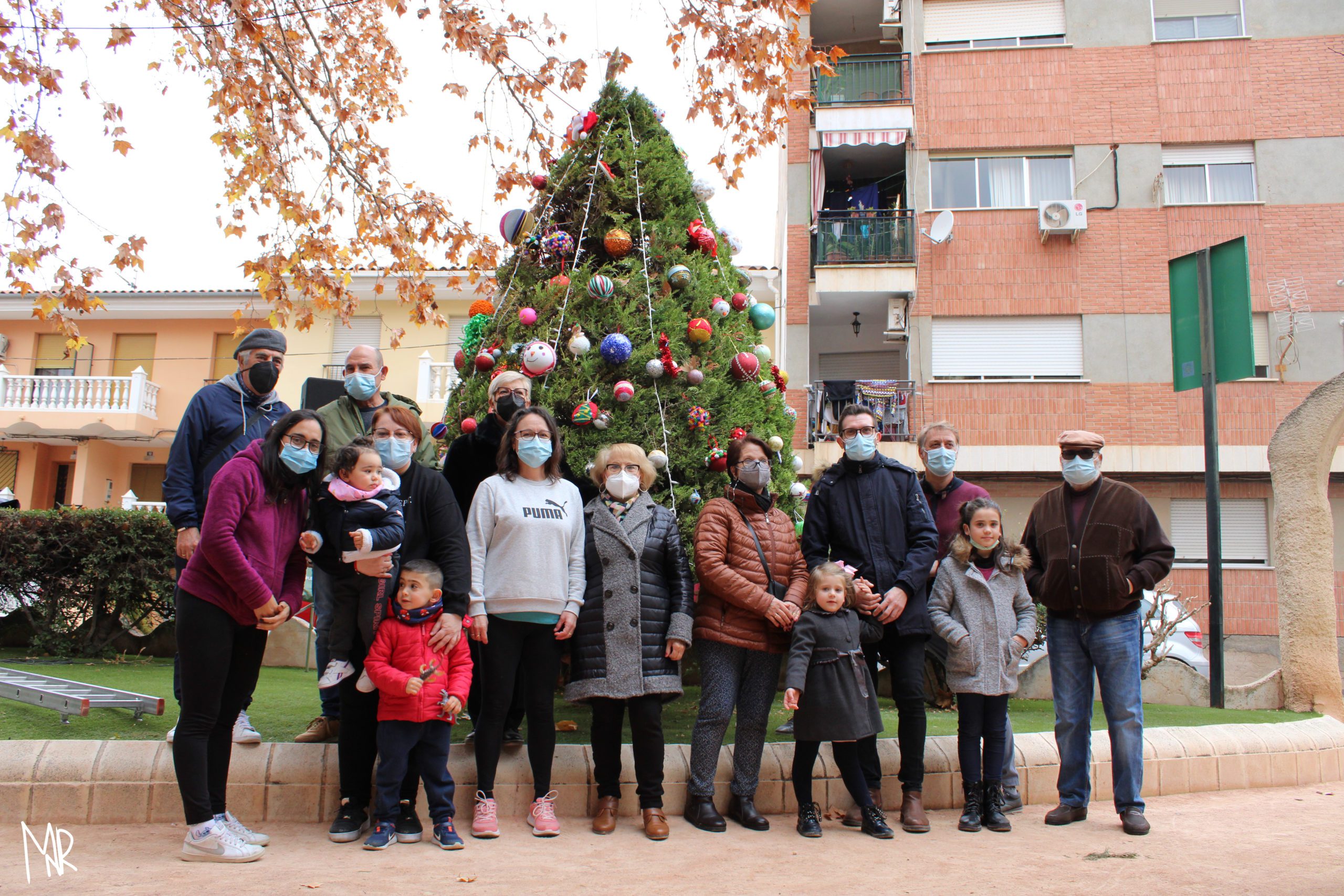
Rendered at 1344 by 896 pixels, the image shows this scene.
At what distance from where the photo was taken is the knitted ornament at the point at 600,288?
5477 mm

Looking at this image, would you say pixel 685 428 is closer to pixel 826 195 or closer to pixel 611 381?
pixel 611 381

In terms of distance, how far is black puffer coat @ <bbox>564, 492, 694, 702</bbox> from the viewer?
4285 mm

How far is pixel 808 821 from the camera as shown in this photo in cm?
429

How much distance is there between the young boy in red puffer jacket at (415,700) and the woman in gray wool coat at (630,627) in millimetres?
635

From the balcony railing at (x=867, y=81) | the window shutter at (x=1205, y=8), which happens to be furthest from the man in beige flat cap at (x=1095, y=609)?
the window shutter at (x=1205, y=8)

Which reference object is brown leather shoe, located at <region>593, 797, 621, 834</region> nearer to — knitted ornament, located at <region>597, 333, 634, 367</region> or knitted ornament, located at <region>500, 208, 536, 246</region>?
knitted ornament, located at <region>597, 333, 634, 367</region>

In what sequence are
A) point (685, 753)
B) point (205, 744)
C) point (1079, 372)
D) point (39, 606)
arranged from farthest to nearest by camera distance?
point (1079, 372) → point (39, 606) → point (685, 753) → point (205, 744)

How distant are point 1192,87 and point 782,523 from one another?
16377 mm

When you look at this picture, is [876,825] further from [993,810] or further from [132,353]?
[132,353]

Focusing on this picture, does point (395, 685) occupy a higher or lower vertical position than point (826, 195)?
lower

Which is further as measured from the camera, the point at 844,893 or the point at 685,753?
the point at 685,753

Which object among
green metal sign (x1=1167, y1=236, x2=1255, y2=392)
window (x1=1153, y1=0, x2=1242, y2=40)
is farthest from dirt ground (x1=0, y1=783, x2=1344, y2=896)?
window (x1=1153, y1=0, x2=1242, y2=40)

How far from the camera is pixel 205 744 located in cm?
365

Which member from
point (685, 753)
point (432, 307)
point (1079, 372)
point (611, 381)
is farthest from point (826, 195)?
point (685, 753)
